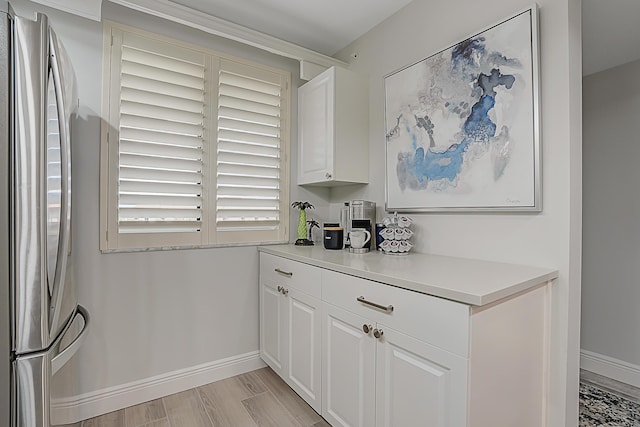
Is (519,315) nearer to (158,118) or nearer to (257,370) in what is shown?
(257,370)

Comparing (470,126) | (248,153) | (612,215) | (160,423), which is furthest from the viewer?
(612,215)

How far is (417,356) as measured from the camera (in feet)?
4.00

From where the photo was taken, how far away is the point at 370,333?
1409 mm

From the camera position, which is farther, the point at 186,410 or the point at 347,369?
the point at 186,410

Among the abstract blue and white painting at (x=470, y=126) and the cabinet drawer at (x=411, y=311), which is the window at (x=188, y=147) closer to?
the abstract blue and white painting at (x=470, y=126)

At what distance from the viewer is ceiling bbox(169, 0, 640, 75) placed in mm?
1900

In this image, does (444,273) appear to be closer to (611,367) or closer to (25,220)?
(25,220)

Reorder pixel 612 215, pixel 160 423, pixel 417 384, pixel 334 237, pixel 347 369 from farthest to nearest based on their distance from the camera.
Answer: pixel 612 215 → pixel 334 237 → pixel 160 423 → pixel 347 369 → pixel 417 384

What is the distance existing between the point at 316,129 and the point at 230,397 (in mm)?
1882

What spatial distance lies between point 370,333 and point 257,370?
1356 millimetres

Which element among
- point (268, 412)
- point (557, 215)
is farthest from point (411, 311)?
point (268, 412)

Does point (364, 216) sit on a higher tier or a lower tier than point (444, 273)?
higher

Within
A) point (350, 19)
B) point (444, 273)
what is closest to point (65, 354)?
point (444, 273)

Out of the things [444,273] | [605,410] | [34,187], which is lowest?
[605,410]
